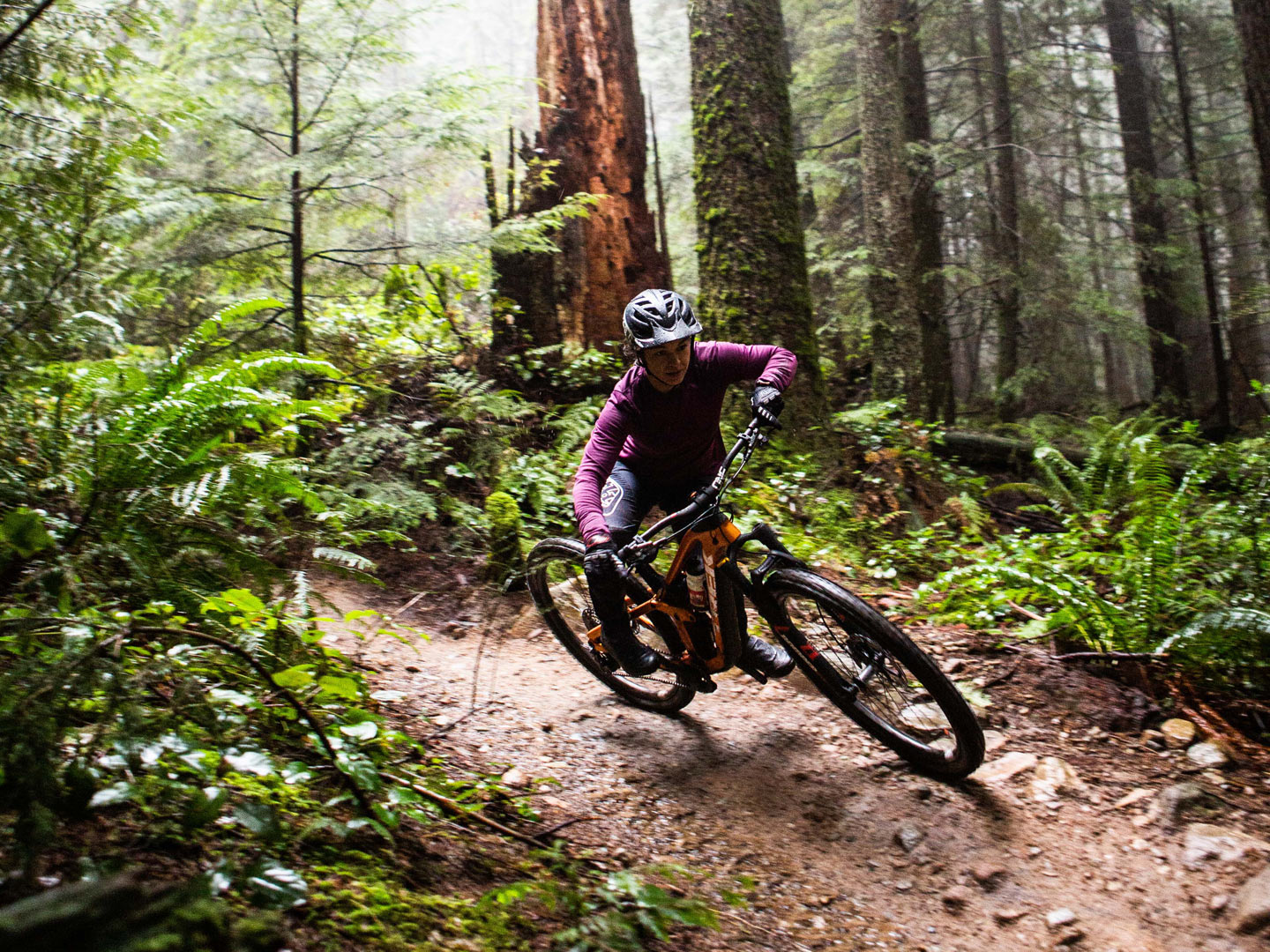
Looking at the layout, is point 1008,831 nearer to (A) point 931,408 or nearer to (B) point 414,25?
(B) point 414,25

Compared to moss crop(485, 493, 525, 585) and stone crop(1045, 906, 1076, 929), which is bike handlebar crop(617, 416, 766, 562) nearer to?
stone crop(1045, 906, 1076, 929)

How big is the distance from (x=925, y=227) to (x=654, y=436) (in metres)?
11.3

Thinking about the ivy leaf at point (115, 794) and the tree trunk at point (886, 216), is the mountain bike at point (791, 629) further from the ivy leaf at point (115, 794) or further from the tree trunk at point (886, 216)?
the tree trunk at point (886, 216)

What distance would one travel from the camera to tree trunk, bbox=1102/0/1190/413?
559 inches

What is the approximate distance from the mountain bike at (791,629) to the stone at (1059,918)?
Result: 0.67 metres

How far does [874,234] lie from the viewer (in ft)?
34.2

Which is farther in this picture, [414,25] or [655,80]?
[655,80]

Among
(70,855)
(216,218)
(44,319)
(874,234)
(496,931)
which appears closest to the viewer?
(70,855)

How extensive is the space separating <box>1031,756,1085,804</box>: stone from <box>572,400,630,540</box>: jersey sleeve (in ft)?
7.82

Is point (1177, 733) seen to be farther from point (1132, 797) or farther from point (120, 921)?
point (120, 921)

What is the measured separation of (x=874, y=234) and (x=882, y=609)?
688cm

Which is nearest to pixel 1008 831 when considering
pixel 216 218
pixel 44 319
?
pixel 44 319

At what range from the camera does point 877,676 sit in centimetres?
364

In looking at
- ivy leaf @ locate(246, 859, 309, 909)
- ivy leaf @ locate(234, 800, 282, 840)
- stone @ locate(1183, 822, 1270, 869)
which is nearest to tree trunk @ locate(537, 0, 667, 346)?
stone @ locate(1183, 822, 1270, 869)
